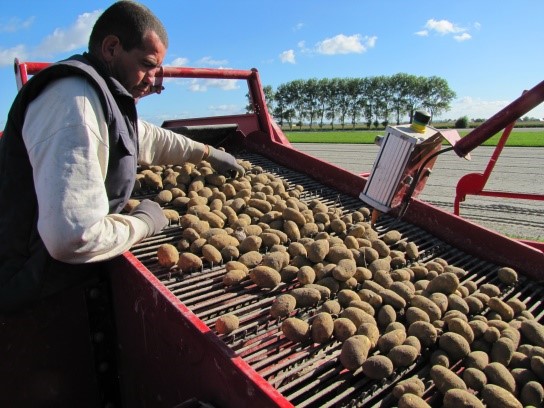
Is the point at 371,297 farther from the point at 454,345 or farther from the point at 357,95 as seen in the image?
the point at 357,95

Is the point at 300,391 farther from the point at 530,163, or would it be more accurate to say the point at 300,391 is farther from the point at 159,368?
the point at 530,163

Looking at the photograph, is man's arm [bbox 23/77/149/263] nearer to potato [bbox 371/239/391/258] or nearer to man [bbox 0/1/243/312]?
man [bbox 0/1/243/312]

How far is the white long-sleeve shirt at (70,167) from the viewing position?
1377 mm

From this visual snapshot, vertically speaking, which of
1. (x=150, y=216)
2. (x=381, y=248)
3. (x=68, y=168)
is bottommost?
(x=381, y=248)

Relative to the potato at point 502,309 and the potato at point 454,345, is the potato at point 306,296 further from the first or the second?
the potato at point 502,309

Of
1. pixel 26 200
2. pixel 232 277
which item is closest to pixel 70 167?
pixel 26 200

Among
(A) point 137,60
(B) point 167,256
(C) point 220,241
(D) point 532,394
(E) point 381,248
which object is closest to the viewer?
(D) point 532,394

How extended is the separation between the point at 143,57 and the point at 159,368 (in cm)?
127

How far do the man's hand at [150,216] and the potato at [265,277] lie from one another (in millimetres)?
488

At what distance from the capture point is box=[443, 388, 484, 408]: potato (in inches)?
55.1

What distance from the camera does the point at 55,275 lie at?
172cm

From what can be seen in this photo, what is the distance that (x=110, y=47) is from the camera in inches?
70.9

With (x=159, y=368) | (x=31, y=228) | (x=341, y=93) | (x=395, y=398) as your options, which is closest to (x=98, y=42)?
(x=31, y=228)

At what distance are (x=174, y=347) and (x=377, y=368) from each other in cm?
74
